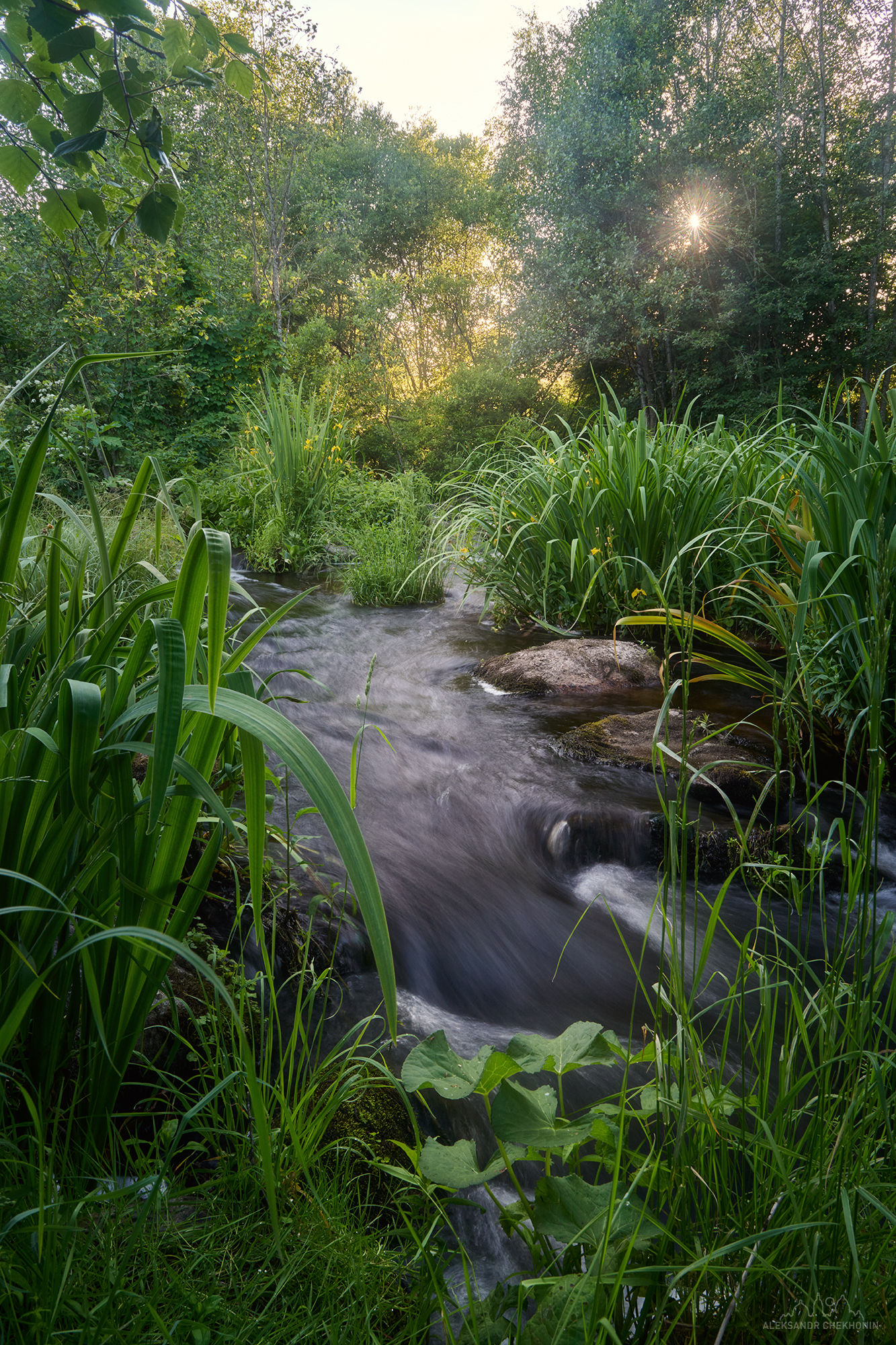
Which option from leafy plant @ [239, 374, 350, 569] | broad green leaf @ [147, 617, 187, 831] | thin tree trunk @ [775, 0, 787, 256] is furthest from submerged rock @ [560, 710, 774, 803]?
thin tree trunk @ [775, 0, 787, 256]

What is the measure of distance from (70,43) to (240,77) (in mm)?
344


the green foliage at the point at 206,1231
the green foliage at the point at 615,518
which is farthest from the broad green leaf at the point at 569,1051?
the green foliage at the point at 615,518

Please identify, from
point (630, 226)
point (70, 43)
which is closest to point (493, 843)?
point (70, 43)

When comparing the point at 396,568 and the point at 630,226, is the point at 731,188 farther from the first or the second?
the point at 396,568

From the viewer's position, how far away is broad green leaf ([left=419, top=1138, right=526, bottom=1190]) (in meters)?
0.88

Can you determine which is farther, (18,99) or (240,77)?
(240,77)

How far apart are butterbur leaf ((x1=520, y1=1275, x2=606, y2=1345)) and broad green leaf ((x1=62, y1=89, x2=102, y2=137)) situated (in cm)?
163

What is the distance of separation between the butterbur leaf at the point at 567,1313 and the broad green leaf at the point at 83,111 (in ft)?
5.36

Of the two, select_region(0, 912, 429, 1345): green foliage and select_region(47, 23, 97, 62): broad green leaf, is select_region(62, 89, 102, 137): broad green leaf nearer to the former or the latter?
select_region(47, 23, 97, 62): broad green leaf

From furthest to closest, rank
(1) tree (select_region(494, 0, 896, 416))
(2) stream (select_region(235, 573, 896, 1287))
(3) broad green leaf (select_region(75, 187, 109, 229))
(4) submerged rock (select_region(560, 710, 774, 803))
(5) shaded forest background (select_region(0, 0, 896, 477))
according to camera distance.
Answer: (1) tree (select_region(494, 0, 896, 416))
(5) shaded forest background (select_region(0, 0, 896, 477))
(4) submerged rock (select_region(560, 710, 774, 803))
(2) stream (select_region(235, 573, 896, 1287))
(3) broad green leaf (select_region(75, 187, 109, 229))

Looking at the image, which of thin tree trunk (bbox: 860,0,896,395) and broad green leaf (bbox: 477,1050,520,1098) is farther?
thin tree trunk (bbox: 860,0,896,395)

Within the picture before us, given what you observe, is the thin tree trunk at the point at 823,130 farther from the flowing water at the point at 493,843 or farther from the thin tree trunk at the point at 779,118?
the flowing water at the point at 493,843

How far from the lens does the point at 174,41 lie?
110 cm

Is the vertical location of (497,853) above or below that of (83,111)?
below
